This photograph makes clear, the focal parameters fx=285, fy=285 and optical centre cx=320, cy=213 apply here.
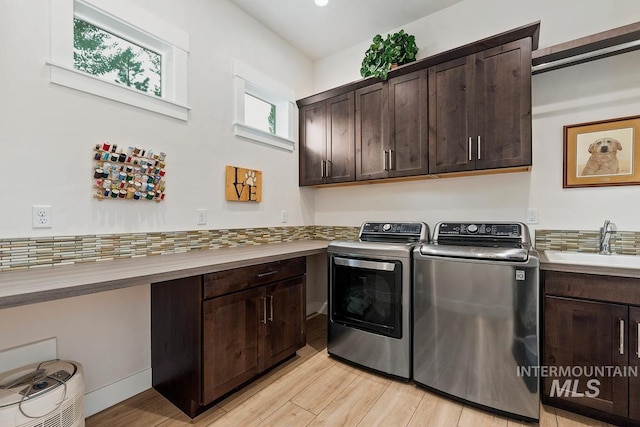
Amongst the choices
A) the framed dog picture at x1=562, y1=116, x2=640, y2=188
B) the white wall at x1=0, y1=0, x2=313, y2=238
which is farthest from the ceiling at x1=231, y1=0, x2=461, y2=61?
the framed dog picture at x1=562, y1=116, x2=640, y2=188

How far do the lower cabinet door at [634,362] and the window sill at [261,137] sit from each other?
2872 millimetres

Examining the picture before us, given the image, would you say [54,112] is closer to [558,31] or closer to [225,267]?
[225,267]

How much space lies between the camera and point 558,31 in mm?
2184

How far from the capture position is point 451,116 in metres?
2.28

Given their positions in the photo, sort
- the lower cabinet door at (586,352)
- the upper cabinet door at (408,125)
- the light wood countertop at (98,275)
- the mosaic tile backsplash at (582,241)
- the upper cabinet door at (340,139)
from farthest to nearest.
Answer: the upper cabinet door at (340,139)
the upper cabinet door at (408,125)
the mosaic tile backsplash at (582,241)
the lower cabinet door at (586,352)
the light wood countertop at (98,275)

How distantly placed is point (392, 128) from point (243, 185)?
1454 millimetres

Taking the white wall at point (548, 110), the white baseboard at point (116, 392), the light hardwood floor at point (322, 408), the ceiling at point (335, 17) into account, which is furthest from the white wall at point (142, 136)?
the white wall at point (548, 110)

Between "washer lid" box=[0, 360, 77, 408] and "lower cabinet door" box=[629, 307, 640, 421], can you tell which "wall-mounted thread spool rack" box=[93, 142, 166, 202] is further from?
"lower cabinet door" box=[629, 307, 640, 421]

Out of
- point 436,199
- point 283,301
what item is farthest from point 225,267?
point 436,199

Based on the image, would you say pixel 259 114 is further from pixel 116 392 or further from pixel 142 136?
pixel 116 392

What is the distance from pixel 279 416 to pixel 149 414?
2.59 feet

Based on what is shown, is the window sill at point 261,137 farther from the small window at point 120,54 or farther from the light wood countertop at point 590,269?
the light wood countertop at point 590,269

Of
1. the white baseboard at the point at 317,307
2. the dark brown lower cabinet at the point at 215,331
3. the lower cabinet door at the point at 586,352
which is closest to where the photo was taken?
the lower cabinet door at the point at 586,352

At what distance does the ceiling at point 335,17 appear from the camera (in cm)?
258
